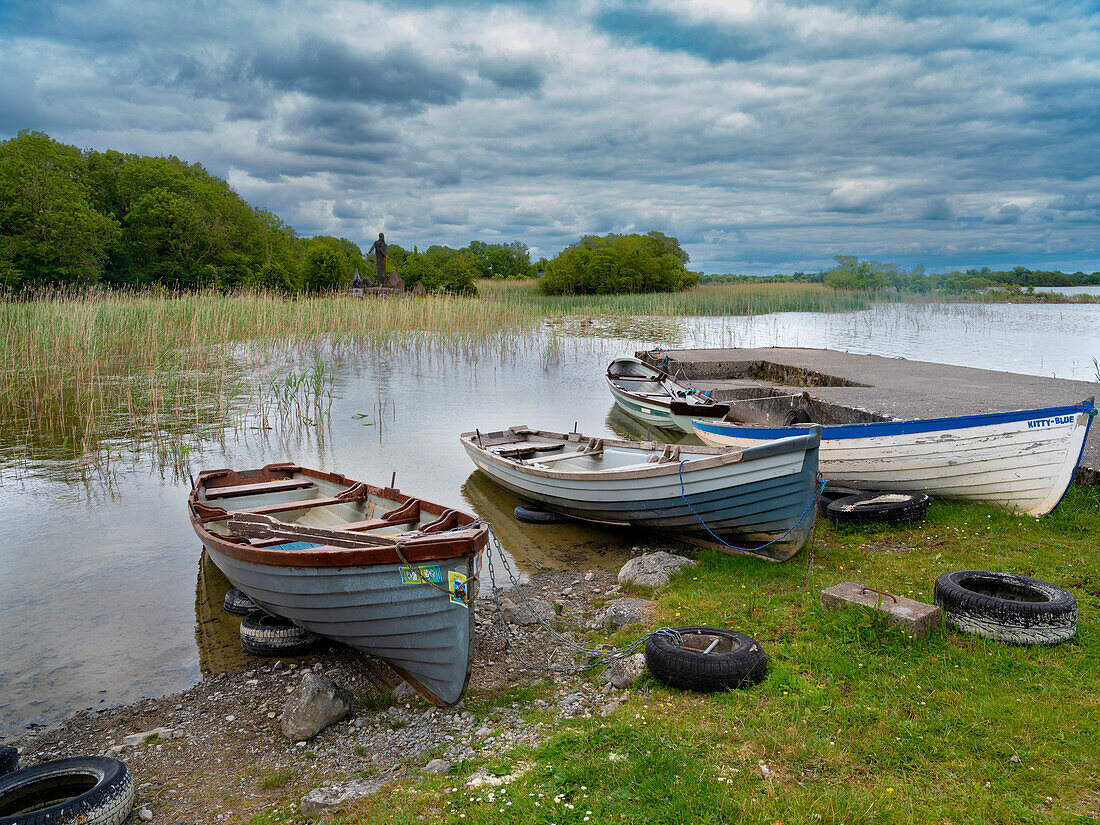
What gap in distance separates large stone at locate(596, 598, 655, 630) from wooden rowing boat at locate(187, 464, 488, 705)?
1.58m

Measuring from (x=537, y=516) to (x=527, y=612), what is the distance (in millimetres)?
2741

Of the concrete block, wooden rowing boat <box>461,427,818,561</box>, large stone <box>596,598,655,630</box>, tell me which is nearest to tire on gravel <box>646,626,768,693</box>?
the concrete block

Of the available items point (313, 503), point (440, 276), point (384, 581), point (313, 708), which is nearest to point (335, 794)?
point (313, 708)

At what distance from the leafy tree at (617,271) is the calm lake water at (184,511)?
3817 cm

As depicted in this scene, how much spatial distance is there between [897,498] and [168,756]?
7574 millimetres

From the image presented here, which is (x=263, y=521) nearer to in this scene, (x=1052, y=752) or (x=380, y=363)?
(x=1052, y=752)

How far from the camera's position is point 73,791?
3.87 meters

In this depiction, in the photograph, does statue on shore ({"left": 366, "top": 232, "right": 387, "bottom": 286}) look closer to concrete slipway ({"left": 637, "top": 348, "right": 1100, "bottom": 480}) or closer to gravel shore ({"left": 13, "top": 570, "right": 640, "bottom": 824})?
concrete slipway ({"left": 637, "top": 348, "right": 1100, "bottom": 480})

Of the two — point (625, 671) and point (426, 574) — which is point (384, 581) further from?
point (625, 671)

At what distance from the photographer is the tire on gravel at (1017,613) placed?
14.4 ft

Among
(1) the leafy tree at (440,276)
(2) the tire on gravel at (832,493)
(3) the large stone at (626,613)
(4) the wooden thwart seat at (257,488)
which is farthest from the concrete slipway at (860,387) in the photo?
(1) the leafy tree at (440,276)

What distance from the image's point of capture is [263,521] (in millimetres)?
5766

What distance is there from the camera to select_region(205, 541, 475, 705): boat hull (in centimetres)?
458

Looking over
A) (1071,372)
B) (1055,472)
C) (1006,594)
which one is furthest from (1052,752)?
(1071,372)
